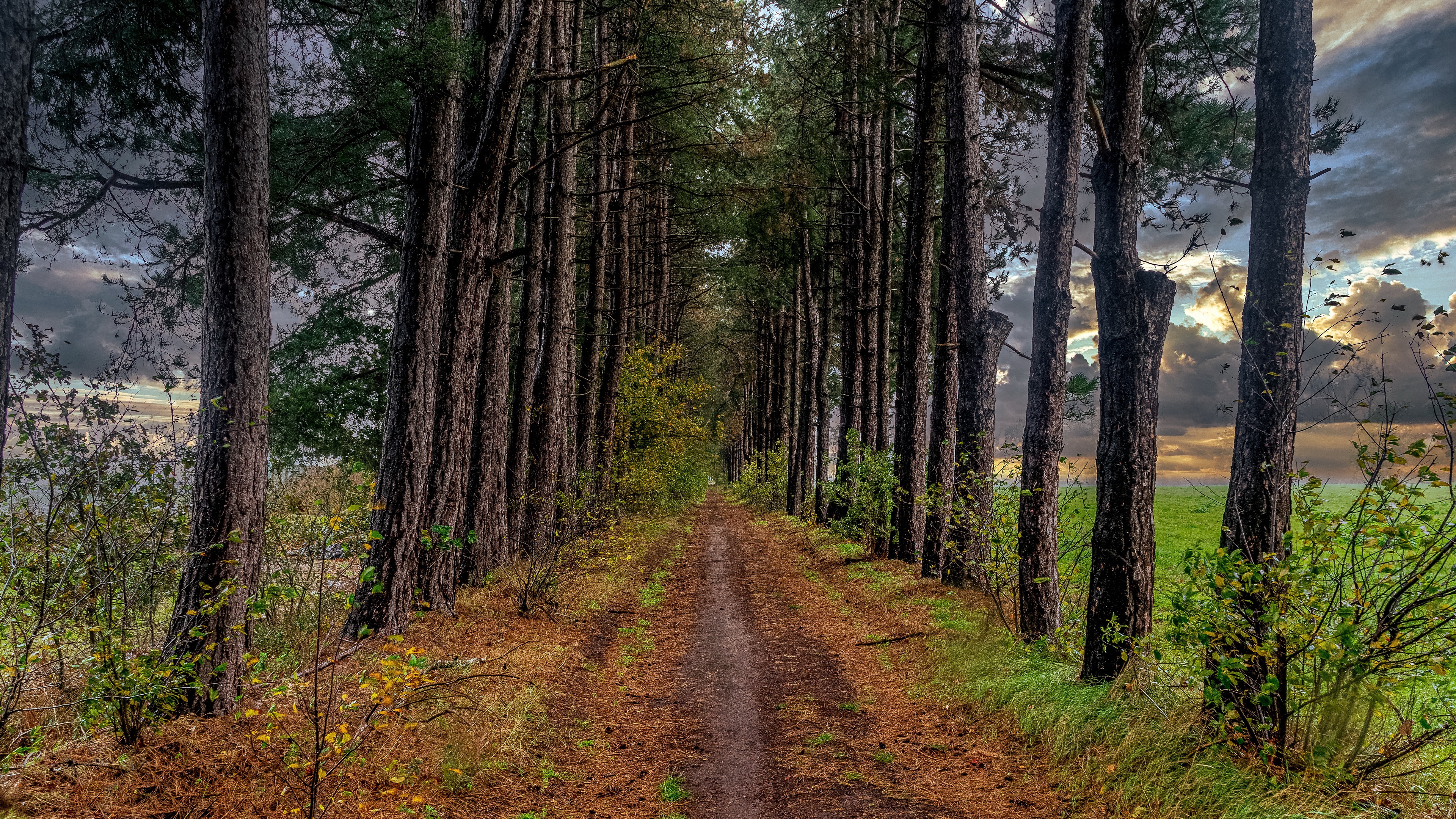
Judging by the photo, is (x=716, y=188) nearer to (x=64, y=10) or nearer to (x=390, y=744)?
(x=64, y=10)

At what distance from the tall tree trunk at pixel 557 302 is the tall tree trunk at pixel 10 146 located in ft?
24.7

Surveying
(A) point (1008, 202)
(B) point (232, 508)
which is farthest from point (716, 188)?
(B) point (232, 508)

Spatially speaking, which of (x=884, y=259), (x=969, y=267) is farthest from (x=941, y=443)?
(x=884, y=259)

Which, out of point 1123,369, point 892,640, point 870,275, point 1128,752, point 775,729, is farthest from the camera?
point 870,275

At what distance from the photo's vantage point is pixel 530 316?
11953 millimetres

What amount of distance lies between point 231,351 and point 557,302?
705cm

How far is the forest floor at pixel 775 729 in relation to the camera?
15.5 feet

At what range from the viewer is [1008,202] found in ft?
45.9

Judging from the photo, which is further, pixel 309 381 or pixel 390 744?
pixel 309 381

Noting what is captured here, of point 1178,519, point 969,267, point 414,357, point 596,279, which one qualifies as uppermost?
point 596,279

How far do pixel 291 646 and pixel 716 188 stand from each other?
11595mm

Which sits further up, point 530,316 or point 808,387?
point 530,316

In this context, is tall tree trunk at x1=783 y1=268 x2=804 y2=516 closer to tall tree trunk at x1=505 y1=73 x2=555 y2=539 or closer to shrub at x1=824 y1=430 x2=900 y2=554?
shrub at x1=824 y1=430 x2=900 y2=554

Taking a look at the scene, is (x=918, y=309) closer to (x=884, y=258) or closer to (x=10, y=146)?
(x=884, y=258)
